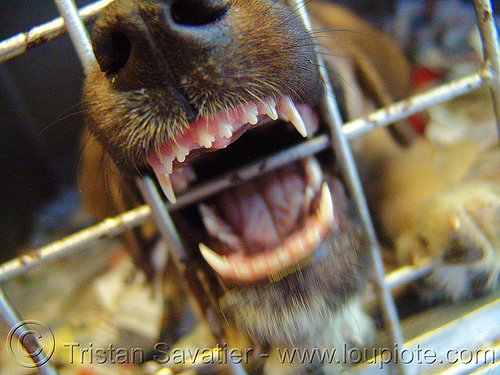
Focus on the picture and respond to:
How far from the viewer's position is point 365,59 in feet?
3.58

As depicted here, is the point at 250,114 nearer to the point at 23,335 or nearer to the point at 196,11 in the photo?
the point at 196,11

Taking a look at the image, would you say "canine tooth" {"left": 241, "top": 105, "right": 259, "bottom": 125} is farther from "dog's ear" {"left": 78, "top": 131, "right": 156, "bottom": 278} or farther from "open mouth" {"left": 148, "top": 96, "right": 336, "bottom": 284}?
"dog's ear" {"left": 78, "top": 131, "right": 156, "bottom": 278}

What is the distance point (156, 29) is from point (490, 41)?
536mm

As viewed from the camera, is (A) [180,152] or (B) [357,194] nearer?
(A) [180,152]

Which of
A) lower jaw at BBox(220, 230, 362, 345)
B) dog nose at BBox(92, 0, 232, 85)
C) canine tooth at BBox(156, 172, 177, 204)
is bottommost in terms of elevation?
lower jaw at BBox(220, 230, 362, 345)

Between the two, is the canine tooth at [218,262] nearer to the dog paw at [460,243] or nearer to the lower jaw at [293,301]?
the lower jaw at [293,301]

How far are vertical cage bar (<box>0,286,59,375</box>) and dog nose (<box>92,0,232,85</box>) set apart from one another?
1.34ft

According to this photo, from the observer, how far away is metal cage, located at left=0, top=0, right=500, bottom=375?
22.5 inches

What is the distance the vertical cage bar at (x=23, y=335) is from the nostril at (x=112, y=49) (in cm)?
38

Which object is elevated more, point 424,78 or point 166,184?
point 166,184

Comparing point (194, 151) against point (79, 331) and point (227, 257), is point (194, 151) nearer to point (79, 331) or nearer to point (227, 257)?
point (227, 257)

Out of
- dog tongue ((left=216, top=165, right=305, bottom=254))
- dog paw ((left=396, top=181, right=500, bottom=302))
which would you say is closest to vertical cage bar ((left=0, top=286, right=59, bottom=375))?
dog tongue ((left=216, top=165, right=305, bottom=254))

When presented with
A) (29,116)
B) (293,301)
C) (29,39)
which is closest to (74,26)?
(29,39)

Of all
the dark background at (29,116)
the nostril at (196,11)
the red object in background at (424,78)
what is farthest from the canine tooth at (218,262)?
the red object in background at (424,78)
